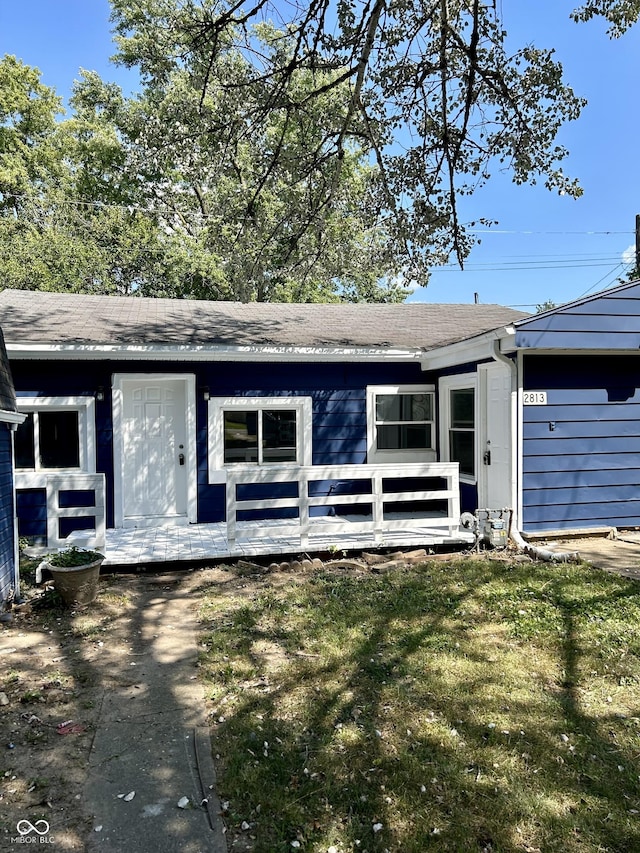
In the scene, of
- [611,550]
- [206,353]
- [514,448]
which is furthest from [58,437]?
[611,550]

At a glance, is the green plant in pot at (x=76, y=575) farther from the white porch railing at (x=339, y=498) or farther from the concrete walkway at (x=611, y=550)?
the concrete walkway at (x=611, y=550)

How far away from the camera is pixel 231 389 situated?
794 cm

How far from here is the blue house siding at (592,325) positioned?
630 cm

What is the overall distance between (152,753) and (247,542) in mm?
4038

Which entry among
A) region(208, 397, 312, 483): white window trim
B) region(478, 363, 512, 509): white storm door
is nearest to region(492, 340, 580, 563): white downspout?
region(478, 363, 512, 509): white storm door

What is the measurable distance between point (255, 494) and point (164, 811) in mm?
5872

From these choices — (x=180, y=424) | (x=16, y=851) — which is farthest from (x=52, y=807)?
(x=180, y=424)

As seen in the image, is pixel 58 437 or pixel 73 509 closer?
pixel 73 509

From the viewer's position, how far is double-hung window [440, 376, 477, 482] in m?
7.69

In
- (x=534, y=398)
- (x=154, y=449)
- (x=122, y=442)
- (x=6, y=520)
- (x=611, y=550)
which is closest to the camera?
(x=6, y=520)

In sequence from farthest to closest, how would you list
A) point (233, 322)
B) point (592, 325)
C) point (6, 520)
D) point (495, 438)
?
1. point (233, 322)
2. point (495, 438)
3. point (592, 325)
4. point (6, 520)

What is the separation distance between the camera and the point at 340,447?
27.5 feet

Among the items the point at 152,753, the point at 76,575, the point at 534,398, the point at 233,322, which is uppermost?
the point at 233,322

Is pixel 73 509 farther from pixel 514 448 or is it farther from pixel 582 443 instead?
pixel 582 443
